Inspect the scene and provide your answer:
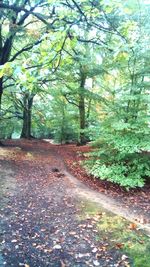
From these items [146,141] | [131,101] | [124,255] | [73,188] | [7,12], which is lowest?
[124,255]

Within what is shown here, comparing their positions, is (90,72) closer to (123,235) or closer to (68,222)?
(68,222)

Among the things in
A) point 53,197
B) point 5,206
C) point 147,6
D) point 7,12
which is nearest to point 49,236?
point 5,206

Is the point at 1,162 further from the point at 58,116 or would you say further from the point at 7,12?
the point at 58,116

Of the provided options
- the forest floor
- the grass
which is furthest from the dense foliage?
the grass

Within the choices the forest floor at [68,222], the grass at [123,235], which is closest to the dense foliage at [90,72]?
the forest floor at [68,222]

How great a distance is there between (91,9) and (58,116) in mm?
16536

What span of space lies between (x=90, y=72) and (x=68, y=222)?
10.8 m

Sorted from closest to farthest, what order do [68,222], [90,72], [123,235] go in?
[123,235] → [68,222] → [90,72]

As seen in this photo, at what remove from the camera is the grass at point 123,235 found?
4.74 metres

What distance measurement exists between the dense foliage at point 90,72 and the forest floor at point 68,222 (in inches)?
36.3

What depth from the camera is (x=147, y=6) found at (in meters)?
10.1

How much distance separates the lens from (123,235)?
5.45 m

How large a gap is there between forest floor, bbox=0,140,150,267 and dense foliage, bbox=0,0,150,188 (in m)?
0.92

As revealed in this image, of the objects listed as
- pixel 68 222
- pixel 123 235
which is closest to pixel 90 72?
pixel 68 222
